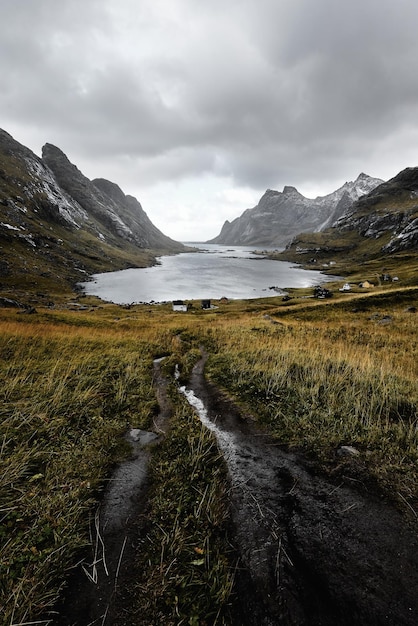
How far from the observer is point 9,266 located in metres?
124

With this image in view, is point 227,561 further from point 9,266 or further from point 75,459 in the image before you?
point 9,266

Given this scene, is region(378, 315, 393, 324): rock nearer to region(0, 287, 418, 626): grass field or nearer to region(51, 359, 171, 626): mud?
region(0, 287, 418, 626): grass field

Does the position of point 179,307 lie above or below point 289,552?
below

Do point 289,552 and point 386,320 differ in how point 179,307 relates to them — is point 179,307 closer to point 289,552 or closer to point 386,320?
point 386,320

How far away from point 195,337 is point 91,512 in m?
21.3

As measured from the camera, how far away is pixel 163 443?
9852 mm

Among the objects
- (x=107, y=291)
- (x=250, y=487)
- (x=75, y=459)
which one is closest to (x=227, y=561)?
(x=250, y=487)

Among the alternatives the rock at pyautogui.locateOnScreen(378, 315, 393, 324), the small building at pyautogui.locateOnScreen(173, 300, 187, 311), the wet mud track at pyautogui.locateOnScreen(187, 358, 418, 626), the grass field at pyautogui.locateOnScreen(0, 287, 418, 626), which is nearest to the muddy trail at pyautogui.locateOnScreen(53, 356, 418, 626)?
A: the wet mud track at pyautogui.locateOnScreen(187, 358, 418, 626)

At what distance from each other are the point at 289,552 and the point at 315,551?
0.56m

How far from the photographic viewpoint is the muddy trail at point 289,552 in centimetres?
489

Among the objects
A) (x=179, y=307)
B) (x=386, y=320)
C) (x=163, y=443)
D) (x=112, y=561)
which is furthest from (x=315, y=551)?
(x=179, y=307)

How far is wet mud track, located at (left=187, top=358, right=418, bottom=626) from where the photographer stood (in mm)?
4902

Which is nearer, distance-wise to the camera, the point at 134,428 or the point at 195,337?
the point at 134,428

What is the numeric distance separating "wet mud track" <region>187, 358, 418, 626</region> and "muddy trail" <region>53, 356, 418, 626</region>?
0.06ft
